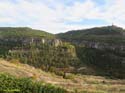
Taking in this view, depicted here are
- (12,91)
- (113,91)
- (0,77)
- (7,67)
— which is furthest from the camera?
(113,91)

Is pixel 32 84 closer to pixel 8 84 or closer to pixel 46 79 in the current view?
pixel 8 84

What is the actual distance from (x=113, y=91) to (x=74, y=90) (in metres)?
13.0

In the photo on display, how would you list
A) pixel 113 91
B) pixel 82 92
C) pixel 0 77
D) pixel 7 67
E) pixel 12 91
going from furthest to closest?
pixel 113 91 < pixel 7 67 < pixel 82 92 < pixel 0 77 < pixel 12 91

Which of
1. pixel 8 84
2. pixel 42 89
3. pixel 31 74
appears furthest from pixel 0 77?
pixel 31 74

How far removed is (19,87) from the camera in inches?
2079

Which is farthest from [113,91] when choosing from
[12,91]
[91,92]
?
[12,91]

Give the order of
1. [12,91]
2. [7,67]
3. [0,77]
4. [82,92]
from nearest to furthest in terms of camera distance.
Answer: [12,91] → [0,77] → [82,92] → [7,67]

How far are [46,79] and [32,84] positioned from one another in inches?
464

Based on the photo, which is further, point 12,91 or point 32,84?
point 32,84

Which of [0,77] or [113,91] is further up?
[0,77]

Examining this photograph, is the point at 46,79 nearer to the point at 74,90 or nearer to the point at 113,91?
the point at 74,90

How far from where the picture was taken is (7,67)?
64062 millimetres

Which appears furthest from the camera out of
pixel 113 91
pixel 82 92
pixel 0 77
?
pixel 113 91

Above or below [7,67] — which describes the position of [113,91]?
below
